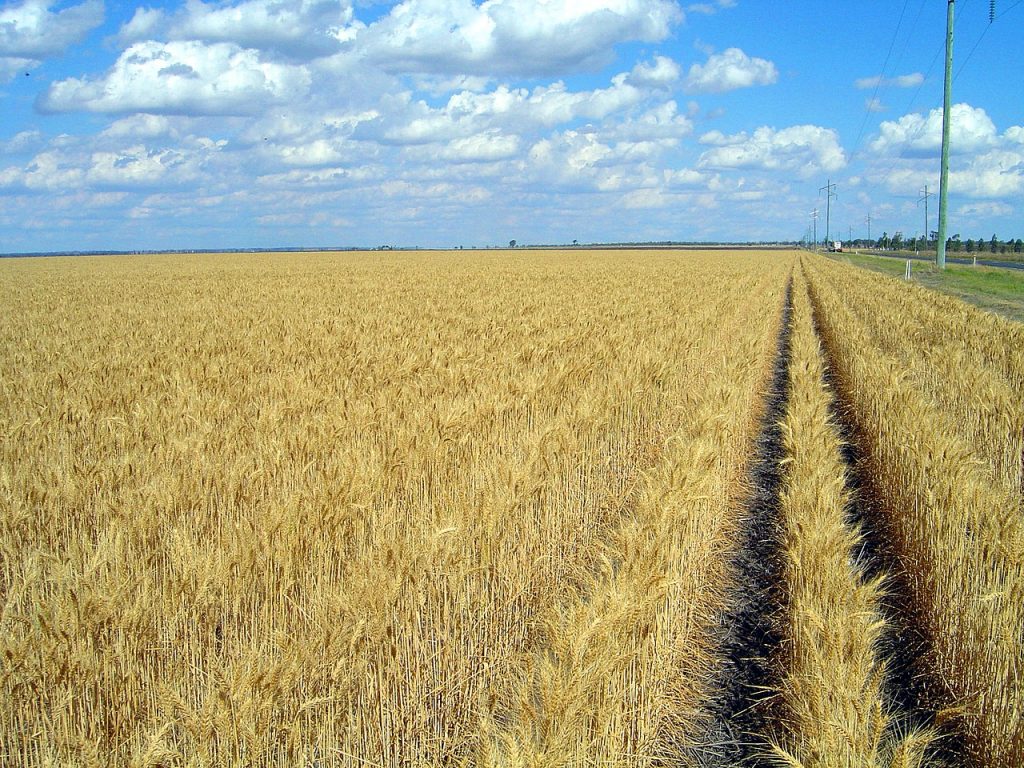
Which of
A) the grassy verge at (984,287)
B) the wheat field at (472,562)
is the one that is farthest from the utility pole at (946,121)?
the wheat field at (472,562)

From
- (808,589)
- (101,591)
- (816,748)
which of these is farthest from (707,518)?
(101,591)

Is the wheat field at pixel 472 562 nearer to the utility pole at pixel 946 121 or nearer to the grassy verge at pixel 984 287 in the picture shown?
the grassy verge at pixel 984 287

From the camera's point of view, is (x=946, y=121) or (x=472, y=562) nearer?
(x=472, y=562)

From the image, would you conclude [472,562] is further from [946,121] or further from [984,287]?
[946,121]

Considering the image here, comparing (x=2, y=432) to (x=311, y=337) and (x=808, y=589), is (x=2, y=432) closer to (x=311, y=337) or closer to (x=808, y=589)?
(x=808, y=589)

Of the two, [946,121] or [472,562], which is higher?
[946,121]

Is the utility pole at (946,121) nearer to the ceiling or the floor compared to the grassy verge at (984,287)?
nearer to the ceiling

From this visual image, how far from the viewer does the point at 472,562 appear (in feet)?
12.0

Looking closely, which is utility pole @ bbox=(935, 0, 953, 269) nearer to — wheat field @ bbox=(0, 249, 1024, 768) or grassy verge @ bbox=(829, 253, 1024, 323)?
grassy verge @ bbox=(829, 253, 1024, 323)

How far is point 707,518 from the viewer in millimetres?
4977

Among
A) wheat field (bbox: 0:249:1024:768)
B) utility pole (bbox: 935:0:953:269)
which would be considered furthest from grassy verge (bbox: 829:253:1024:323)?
wheat field (bbox: 0:249:1024:768)

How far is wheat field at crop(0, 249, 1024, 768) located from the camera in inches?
98.8

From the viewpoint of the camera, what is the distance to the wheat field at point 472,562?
8.23 ft

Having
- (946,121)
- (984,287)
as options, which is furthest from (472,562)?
(946,121)
